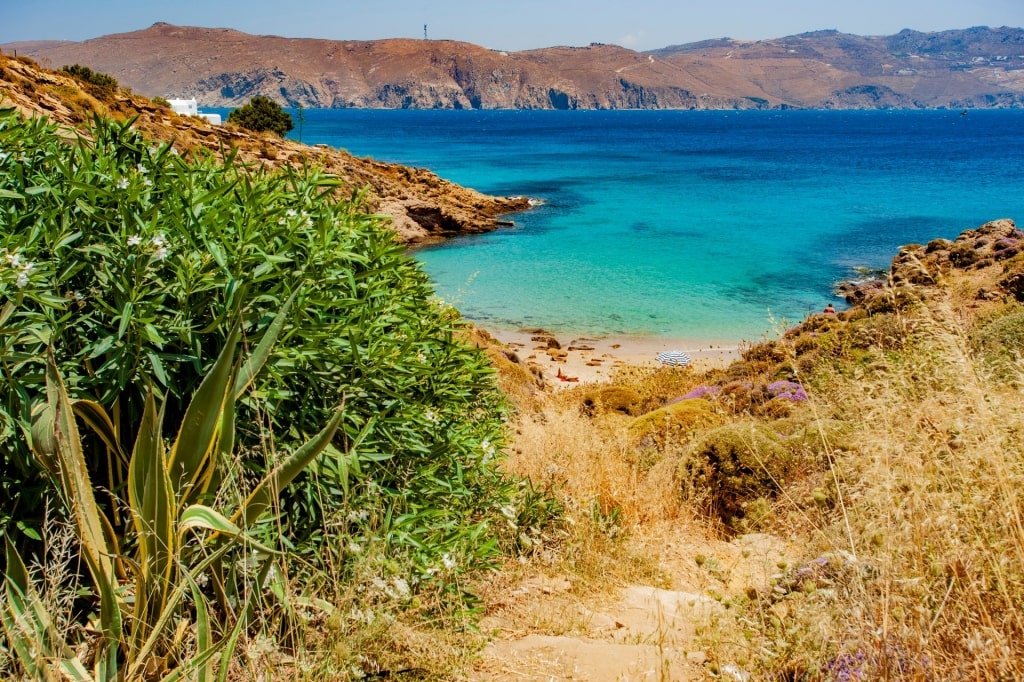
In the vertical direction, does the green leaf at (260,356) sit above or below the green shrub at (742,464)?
above

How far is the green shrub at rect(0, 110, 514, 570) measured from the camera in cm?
298

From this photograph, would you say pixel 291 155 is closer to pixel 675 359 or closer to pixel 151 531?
pixel 675 359

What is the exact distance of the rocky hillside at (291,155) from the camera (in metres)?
25.6

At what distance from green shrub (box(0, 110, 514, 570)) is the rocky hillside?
19704mm

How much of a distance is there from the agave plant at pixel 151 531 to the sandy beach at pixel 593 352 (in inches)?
553

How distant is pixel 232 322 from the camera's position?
3213 millimetres

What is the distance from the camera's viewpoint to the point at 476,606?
387cm

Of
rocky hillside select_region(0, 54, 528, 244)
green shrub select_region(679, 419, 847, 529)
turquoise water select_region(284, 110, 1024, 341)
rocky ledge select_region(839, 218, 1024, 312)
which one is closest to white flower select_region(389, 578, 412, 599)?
turquoise water select_region(284, 110, 1024, 341)

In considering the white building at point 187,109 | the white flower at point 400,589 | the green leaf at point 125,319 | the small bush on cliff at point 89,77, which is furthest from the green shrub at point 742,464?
the white building at point 187,109

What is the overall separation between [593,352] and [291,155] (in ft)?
71.2

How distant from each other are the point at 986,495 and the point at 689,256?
3036cm

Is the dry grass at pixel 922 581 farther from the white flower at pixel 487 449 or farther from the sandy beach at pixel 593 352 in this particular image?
the sandy beach at pixel 593 352

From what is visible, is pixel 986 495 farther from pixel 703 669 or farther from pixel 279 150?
pixel 279 150

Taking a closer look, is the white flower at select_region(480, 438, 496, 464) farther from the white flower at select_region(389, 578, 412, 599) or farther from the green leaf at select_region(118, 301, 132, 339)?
the green leaf at select_region(118, 301, 132, 339)
